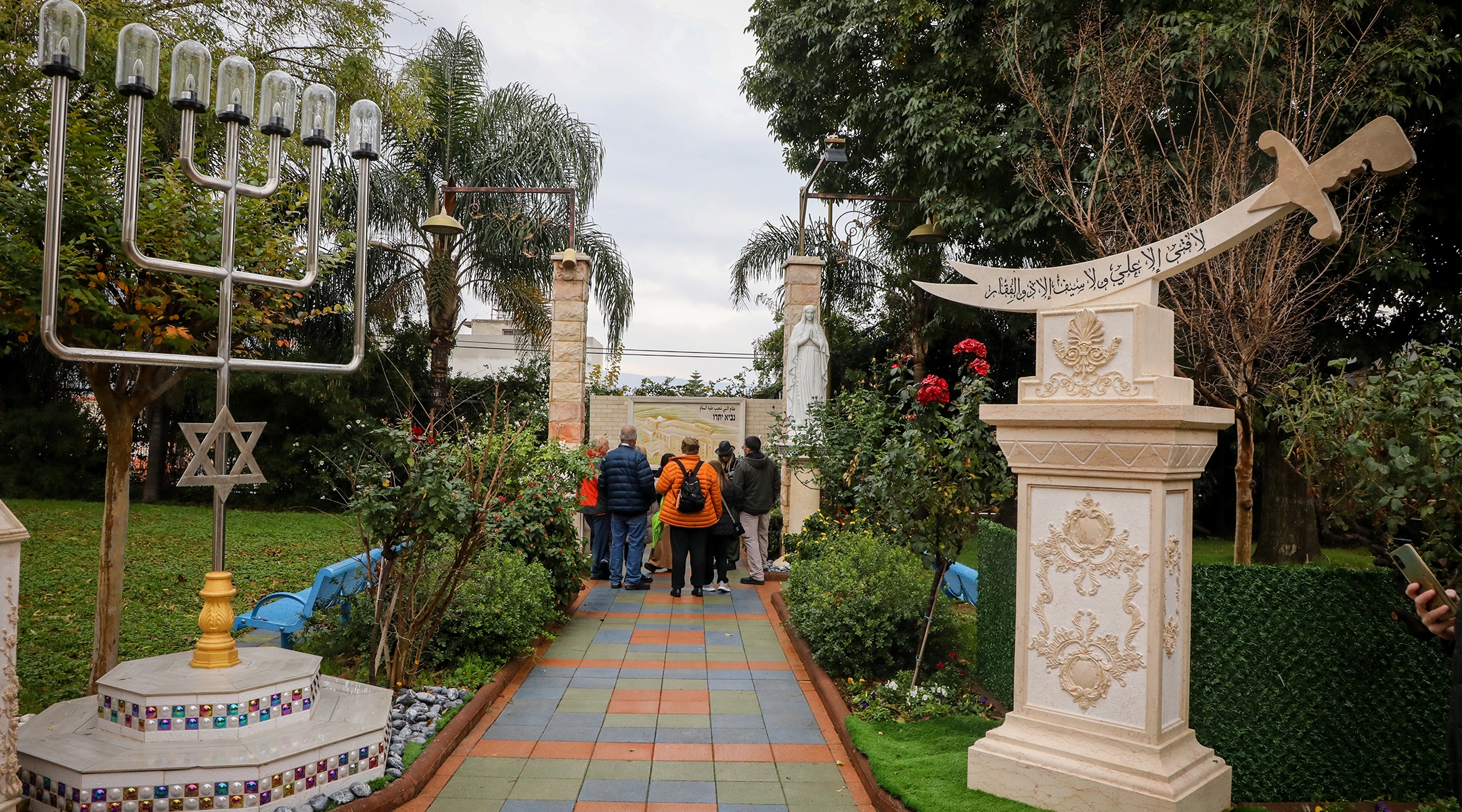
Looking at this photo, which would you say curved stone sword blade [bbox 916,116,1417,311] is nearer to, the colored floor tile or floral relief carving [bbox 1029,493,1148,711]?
floral relief carving [bbox 1029,493,1148,711]

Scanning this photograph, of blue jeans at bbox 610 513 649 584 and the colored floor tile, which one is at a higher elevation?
blue jeans at bbox 610 513 649 584

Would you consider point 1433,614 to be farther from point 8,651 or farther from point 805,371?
point 805,371

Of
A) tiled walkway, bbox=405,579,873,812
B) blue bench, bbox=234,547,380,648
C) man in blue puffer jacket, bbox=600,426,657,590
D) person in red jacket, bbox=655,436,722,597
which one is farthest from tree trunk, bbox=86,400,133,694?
person in red jacket, bbox=655,436,722,597

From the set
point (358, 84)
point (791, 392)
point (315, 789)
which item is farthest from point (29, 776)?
point (791, 392)

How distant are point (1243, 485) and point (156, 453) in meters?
18.7

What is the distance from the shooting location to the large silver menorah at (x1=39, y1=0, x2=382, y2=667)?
3.27m

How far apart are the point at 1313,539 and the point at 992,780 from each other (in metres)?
10.4

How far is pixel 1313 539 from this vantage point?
11.8m

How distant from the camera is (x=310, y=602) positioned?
5.95m

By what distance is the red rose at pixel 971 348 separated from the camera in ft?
18.0

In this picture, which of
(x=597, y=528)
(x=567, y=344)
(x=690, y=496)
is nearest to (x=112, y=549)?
(x=690, y=496)

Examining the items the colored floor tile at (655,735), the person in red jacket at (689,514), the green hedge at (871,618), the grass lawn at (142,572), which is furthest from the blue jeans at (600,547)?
the green hedge at (871,618)

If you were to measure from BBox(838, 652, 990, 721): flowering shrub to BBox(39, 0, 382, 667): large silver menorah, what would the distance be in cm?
339

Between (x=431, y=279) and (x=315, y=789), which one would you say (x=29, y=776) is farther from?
(x=431, y=279)
